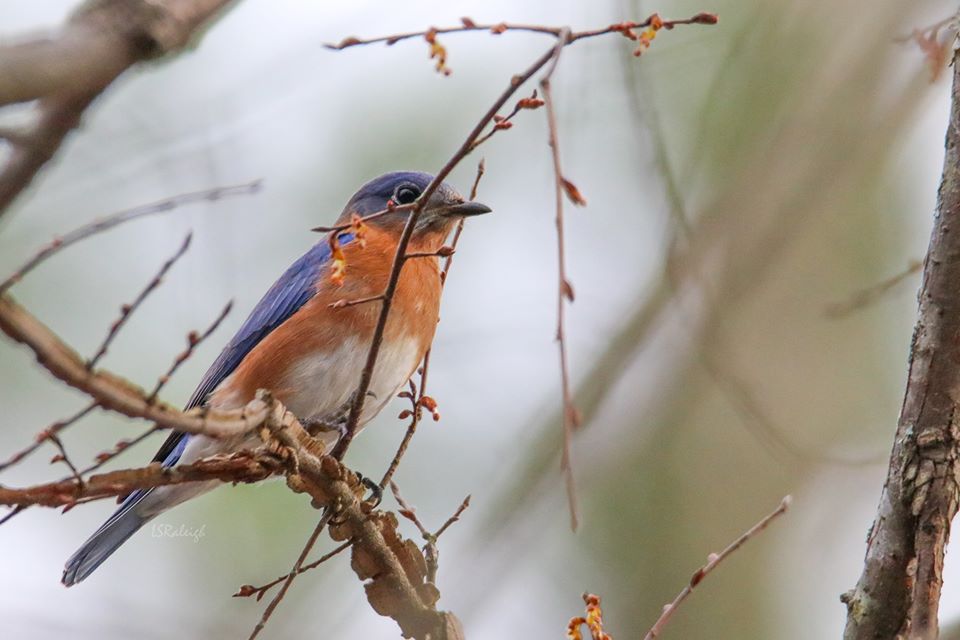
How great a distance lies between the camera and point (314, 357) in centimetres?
509

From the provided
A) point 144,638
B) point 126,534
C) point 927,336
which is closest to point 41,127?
point 927,336

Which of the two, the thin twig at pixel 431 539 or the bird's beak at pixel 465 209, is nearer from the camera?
the thin twig at pixel 431 539

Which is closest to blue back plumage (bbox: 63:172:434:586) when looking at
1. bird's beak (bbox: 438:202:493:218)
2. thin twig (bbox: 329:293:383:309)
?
bird's beak (bbox: 438:202:493:218)

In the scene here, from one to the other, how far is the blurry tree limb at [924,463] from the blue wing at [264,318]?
3093 millimetres

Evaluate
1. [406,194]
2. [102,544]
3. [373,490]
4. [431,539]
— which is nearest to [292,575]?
[431,539]

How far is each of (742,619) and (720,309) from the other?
94.7 inches

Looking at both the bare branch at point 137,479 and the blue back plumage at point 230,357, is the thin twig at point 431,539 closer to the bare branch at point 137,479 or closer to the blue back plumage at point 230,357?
the bare branch at point 137,479

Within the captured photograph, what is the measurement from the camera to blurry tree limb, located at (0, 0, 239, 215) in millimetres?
1602

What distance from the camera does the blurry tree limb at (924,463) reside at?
10.2ft

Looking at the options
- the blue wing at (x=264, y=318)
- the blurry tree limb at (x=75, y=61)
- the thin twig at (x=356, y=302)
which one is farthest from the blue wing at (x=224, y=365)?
the blurry tree limb at (x=75, y=61)

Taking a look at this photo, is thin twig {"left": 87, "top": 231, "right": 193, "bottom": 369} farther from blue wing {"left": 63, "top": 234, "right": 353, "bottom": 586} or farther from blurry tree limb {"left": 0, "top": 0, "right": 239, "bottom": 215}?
blue wing {"left": 63, "top": 234, "right": 353, "bottom": 586}

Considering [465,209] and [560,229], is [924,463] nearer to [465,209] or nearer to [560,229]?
[560,229]

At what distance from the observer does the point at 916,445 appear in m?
3.14

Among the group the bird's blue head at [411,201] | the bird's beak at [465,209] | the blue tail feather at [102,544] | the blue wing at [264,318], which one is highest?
the bird's blue head at [411,201]
